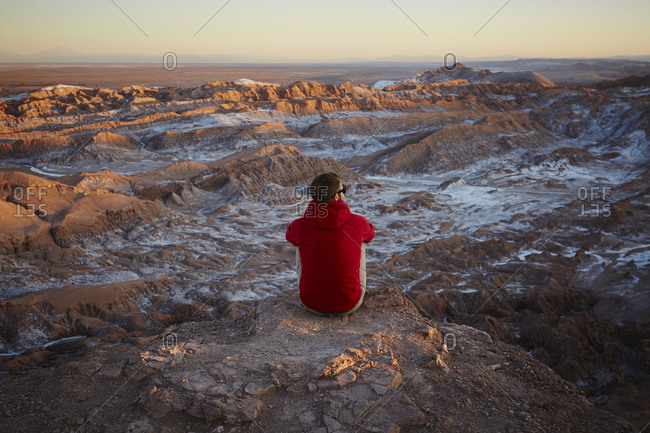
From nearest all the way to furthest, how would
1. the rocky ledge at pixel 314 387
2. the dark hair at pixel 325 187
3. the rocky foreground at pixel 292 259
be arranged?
the rocky ledge at pixel 314 387
the rocky foreground at pixel 292 259
the dark hair at pixel 325 187

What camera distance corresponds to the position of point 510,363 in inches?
181

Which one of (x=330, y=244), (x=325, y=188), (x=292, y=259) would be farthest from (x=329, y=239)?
(x=292, y=259)

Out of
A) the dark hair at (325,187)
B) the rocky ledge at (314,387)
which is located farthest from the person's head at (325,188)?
the rocky ledge at (314,387)

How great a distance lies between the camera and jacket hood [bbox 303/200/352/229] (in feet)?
13.4

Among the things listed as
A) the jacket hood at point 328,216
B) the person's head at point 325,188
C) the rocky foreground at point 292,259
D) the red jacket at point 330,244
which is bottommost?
the rocky foreground at point 292,259

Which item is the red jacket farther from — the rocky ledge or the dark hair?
the rocky ledge

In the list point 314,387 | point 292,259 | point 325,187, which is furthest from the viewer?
point 292,259

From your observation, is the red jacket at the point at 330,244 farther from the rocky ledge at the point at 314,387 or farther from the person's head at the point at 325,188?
the rocky ledge at the point at 314,387

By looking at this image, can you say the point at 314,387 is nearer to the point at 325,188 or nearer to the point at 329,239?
the point at 329,239

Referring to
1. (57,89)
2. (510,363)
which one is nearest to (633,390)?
(510,363)

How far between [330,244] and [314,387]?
A: 1.20 meters

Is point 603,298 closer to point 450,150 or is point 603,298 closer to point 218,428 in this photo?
point 218,428

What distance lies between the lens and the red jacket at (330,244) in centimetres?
409

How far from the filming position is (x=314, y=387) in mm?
3432
